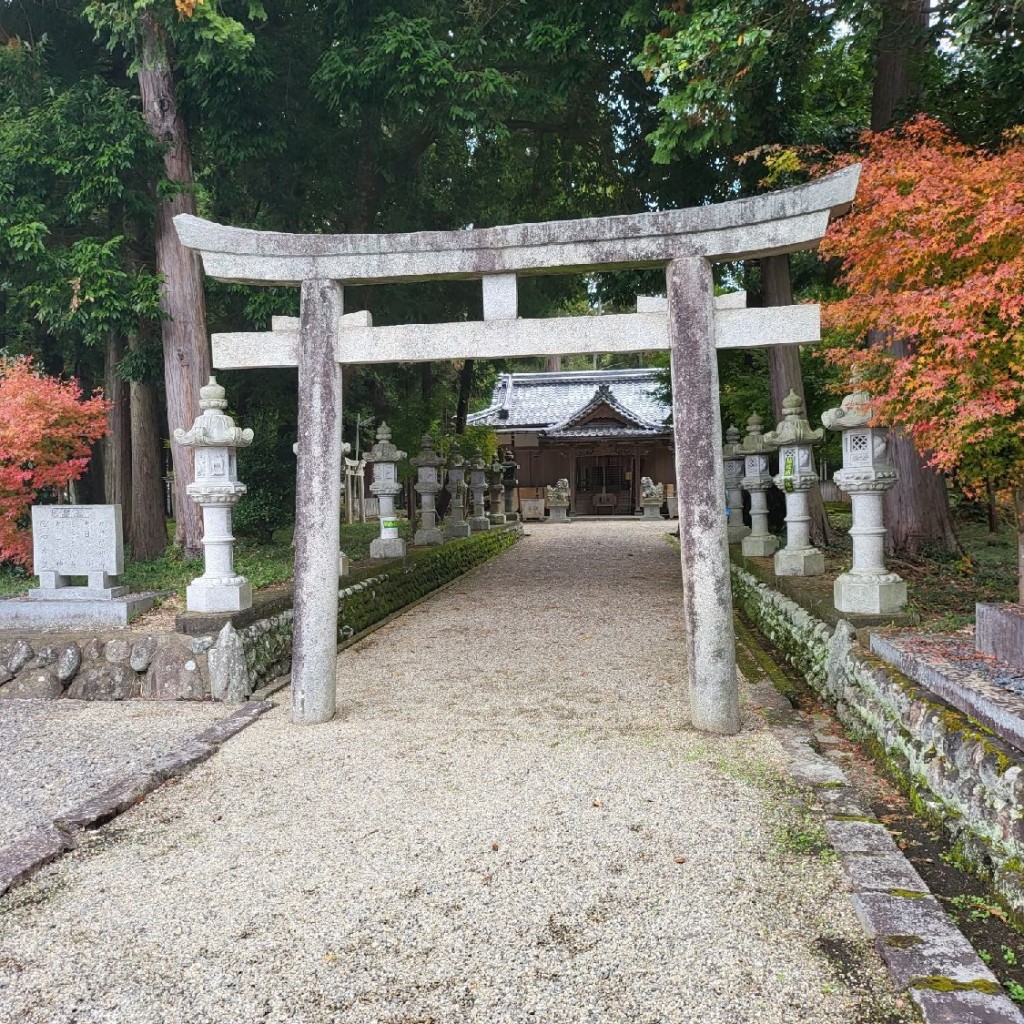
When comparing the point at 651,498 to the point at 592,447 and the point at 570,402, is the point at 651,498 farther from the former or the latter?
the point at 570,402

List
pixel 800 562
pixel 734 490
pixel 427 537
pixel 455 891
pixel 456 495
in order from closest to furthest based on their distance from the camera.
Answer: pixel 455 891 < pixel 800 562 < pixel 734 490 < pixel 427 537 < pixel 456 495

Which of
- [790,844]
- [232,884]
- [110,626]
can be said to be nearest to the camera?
[232,884]

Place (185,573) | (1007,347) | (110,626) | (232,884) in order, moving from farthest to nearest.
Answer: (185,573) < (110,626) < (1007,347) < (232,884)

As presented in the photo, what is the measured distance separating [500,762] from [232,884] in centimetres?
181

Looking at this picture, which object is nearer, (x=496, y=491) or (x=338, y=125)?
(x=338, y=125)

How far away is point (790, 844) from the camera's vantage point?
349 cm

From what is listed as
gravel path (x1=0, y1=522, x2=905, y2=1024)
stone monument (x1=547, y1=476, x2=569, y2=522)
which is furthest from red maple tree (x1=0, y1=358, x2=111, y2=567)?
stone monument (x1=547, y1=476, x2=569, y2=522)

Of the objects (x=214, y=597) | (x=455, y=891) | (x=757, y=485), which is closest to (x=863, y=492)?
(x=455, y=891)

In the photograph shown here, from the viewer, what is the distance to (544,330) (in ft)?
17.3

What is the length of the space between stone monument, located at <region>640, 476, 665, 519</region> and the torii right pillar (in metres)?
22.2

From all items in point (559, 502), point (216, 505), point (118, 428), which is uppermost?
point (118, 428)

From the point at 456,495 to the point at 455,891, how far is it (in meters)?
13.1

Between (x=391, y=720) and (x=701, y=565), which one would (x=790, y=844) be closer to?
(x=701, y=565)

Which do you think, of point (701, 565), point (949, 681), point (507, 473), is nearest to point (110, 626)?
point (701, 565)
